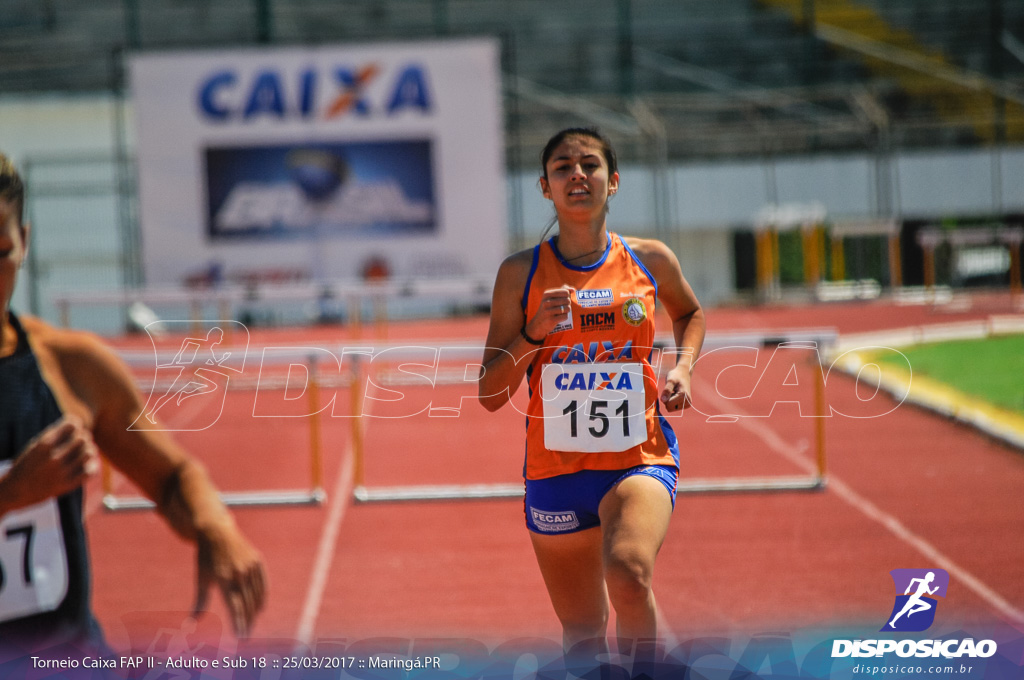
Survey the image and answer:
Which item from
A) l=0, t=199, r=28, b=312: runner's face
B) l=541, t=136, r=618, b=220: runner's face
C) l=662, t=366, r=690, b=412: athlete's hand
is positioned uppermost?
l=541, t=136, r=618, b=220: runner's face

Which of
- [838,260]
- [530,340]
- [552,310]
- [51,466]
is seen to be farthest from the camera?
[838,260]

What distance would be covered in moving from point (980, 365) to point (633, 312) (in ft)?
29.7

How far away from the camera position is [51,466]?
5.25 ft

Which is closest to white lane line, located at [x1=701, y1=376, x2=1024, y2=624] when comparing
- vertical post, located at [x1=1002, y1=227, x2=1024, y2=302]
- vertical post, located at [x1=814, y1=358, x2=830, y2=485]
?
vertical post, located at [x1=814, y1=358, x2=830, y2=485]

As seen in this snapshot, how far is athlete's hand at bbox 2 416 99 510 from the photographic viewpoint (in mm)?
1573

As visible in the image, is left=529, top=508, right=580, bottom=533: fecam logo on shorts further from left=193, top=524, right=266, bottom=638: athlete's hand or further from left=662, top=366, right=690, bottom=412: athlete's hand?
left=193, top=524, right=266, bottom=638: athlete's hand

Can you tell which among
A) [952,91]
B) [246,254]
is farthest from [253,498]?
[952,91]

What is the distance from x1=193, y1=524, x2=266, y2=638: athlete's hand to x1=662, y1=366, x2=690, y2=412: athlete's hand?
1.31 metres

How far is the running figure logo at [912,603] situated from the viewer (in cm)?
313

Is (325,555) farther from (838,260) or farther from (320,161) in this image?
(838,260)

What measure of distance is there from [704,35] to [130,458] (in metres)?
23.9

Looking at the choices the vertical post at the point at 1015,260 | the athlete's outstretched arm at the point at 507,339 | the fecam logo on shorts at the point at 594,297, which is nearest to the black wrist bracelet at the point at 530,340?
the athlete's outstretched arm at the point at 507,339

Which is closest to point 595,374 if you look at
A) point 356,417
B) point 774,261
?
point 356,417

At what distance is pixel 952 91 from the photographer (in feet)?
72.7
